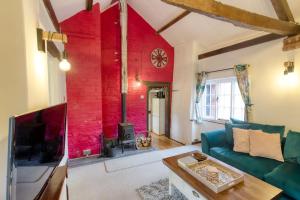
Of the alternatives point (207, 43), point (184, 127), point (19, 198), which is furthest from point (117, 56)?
point (19, 198)

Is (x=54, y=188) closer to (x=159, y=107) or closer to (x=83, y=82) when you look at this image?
(x=83, y=82)

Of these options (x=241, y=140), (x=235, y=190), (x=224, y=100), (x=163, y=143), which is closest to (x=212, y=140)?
(x=241, y=140)

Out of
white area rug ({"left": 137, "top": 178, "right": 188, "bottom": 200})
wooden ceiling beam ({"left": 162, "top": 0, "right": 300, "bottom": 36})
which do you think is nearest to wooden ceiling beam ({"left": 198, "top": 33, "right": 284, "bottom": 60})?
wooden ceiling beam ({"left": 162, "top": 0, "right": 300, "bottom": 36})

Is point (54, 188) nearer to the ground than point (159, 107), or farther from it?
nearer to the ground

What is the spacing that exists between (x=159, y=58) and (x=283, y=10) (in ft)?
10.0

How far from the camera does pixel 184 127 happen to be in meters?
4.59

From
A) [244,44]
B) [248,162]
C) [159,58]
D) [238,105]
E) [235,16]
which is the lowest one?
[248,162]

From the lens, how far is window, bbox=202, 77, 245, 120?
363 cm

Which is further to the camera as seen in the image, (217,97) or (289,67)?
(217,97)

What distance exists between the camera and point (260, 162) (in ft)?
7.46

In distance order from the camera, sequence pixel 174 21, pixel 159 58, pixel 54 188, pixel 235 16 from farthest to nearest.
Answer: pixel 159 58, pixel 174 21, pixel 235 16, pixel 54 188

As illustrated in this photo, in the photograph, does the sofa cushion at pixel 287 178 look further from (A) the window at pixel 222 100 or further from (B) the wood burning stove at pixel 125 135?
(B) the wood burning stove at pixel 125 135

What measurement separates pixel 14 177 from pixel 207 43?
4.49 metres

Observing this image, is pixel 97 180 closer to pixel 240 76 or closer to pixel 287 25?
pixel 240 76
